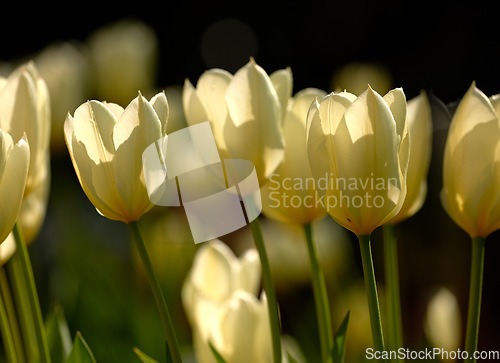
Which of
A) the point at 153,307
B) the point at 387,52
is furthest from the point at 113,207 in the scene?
the point at 387,52

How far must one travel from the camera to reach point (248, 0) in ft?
5.73

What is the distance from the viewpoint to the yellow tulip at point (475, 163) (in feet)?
1.00

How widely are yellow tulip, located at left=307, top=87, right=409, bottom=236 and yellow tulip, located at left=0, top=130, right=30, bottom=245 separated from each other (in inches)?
5.2

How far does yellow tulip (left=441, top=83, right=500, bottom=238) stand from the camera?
1.00 ft

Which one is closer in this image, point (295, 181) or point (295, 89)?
point (295, 181)

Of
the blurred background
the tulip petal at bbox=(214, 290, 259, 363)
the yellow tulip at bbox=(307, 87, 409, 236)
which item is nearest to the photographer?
the yellow tulip at bbox=(307, 87, 409, 236)

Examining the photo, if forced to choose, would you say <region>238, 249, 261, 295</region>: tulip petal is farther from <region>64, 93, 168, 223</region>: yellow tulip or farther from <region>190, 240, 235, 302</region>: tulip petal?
<region>64, 93, 168, 223</region>: yellow tulip

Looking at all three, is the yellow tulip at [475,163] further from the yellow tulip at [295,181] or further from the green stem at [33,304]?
the green stem at [33,304]

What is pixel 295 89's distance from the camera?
148 cm

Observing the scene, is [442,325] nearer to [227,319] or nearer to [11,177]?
[227,319]

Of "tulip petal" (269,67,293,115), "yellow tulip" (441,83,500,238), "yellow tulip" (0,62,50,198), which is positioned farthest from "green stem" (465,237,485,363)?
"yellow tulip" (0,62,50,198)

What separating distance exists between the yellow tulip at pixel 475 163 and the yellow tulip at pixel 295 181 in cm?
7

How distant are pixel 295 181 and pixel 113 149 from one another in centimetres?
10

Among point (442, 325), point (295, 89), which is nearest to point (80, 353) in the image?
point (442, 325)
